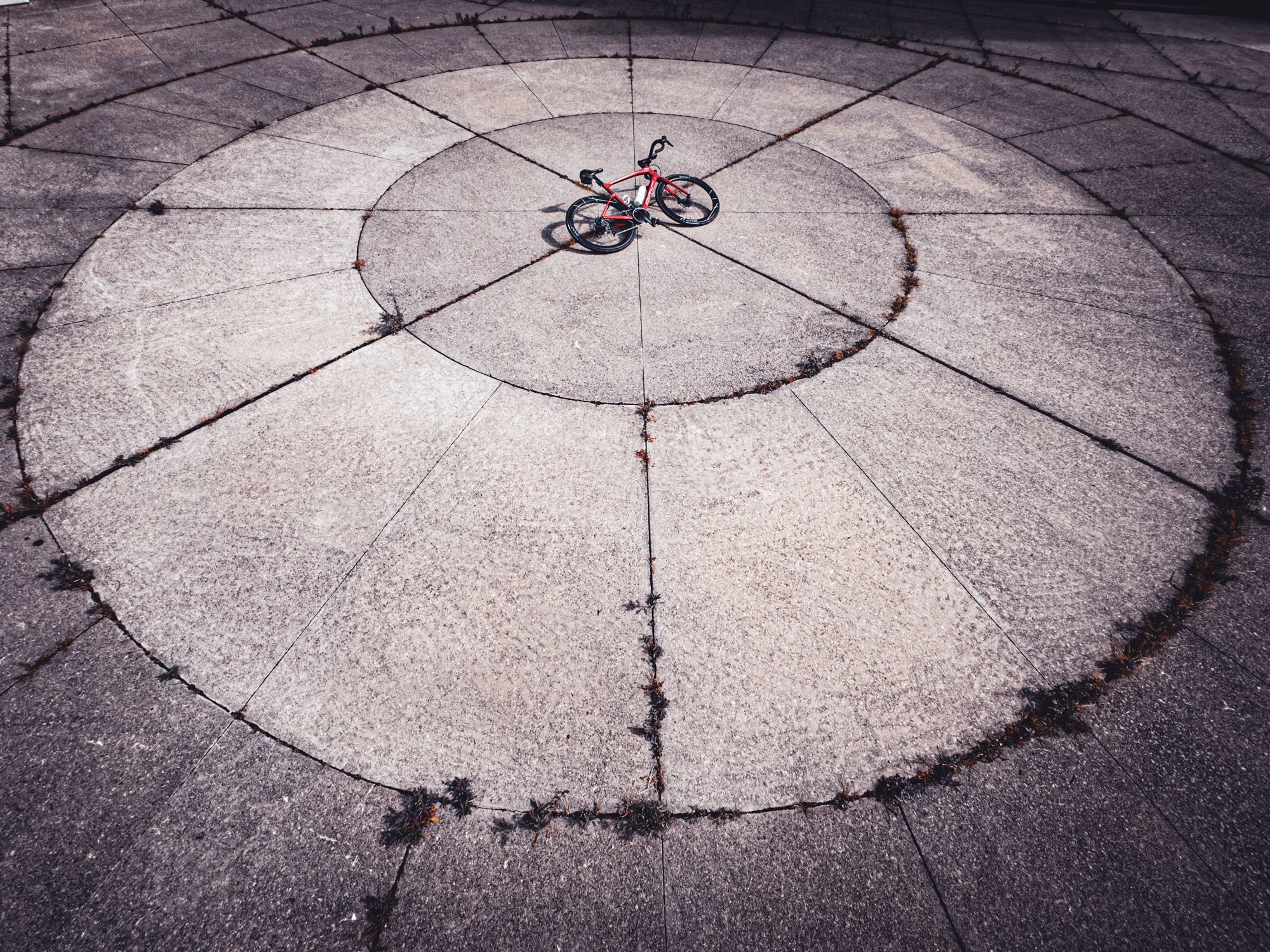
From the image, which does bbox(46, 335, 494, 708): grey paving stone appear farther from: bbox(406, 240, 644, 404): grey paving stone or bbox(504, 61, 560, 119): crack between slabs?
bbox(504, 61, 560, 119): crack between slabs

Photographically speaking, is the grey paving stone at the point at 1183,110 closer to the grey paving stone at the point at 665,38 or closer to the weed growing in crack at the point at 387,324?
the grey paving stone at the point at 665,38

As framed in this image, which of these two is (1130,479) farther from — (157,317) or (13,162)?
(13,162)

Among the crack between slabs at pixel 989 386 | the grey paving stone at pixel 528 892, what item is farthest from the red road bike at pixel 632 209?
the grey paving stone at pixel 528 892

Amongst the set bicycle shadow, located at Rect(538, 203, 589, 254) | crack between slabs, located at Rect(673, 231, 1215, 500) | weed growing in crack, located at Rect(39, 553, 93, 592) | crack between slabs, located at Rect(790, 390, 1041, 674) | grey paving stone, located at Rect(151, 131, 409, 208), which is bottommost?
weed growing in crack, located at Rect(39, 553, 93, 592)

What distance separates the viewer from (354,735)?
297cm

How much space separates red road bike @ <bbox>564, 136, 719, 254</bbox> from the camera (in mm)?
5578

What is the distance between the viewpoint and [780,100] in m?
7.96

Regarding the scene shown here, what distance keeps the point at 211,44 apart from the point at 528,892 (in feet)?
36.0

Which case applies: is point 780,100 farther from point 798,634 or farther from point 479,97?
point 798,634

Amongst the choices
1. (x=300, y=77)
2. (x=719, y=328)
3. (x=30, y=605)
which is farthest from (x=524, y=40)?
(x=30, y=605)

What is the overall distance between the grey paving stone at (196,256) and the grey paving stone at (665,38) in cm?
572

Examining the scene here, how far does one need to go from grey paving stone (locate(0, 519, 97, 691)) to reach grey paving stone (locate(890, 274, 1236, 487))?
563cm

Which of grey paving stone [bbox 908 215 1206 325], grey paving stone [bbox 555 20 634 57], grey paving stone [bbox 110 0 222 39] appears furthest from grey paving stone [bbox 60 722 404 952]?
grey paving stone [bbox 110 0 222 39]

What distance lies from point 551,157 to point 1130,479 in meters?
6.01
